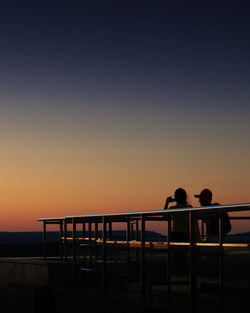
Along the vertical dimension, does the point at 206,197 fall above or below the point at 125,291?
above

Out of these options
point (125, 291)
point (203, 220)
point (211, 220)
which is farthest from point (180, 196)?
point (125, 291)

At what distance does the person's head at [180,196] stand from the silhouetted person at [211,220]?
9.3 inches

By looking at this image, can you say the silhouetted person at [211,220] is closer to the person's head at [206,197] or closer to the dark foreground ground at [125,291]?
the person's head at [206,197]

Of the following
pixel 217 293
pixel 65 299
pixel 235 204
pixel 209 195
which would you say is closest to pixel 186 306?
pixel 217 293

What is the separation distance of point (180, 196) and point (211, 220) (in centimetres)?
113

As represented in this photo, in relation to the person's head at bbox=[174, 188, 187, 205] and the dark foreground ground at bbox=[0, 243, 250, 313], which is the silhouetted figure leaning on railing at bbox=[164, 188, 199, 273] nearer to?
the person's head at bbox=[174, 188, 187, 205]

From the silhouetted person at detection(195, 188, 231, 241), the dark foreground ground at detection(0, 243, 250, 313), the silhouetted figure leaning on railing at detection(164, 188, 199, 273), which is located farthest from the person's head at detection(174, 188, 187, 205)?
the dark foreground ground at detection(0, 243, 250, 313)

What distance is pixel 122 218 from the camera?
35.2ft

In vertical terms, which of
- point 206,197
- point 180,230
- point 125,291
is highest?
point 206,197

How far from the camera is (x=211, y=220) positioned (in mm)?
9148

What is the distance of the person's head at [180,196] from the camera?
1020 cm

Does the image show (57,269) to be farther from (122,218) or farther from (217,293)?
(217,293)

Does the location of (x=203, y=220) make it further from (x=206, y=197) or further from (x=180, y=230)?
(x=206, y=197)

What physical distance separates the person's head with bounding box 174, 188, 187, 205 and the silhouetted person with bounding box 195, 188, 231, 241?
24cm
